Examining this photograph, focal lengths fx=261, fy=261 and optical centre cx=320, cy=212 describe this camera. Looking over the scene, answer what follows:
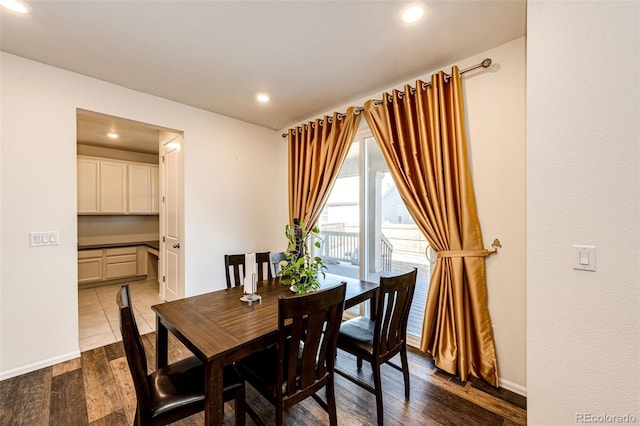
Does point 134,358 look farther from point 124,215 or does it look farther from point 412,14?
point 124,215

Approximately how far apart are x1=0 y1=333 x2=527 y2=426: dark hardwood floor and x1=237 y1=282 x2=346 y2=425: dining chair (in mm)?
400

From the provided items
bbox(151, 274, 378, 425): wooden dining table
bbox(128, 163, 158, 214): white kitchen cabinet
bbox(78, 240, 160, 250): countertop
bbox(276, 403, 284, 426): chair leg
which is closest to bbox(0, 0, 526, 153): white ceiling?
bbox(151, 274, 378, 425): wooden dining table

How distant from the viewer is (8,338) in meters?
2.10

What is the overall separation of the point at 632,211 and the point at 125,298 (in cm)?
233

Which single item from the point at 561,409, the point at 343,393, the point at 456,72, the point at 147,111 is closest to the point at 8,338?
the point at 147,111

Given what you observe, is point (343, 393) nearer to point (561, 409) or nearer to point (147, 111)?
point (561, 409)

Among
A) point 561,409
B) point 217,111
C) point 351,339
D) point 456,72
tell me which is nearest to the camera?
point 561,409

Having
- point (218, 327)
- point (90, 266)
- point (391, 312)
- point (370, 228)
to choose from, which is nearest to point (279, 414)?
point (218, 327)

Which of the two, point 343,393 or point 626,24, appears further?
point 343,393

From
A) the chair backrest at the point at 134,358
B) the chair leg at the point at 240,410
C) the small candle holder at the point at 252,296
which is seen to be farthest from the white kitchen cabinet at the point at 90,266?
the chair leg at the point at 240,410

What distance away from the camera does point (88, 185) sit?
14.4 ft

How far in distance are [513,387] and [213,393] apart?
2121 mm

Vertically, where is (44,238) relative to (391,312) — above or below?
above

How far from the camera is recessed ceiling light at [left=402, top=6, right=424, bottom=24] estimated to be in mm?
1648
